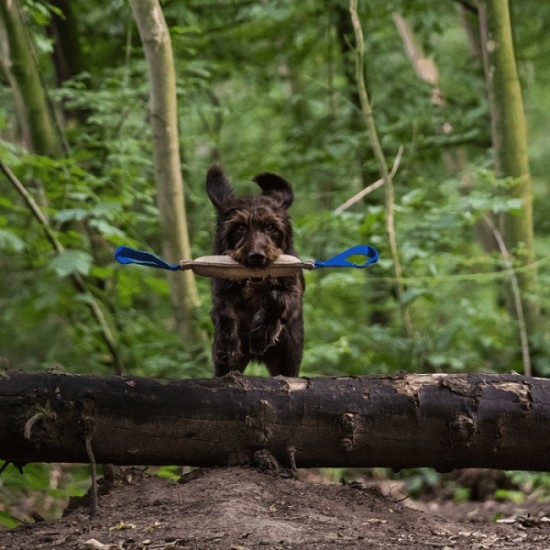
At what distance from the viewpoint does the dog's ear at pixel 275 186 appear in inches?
245

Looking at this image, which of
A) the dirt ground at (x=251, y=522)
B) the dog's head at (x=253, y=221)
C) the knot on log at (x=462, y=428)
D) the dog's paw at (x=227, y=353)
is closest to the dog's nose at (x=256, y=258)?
the dog's head at (x=253, y=221)

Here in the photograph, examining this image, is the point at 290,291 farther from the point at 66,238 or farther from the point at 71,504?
the point at 66,238

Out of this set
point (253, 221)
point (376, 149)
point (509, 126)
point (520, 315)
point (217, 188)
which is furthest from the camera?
point (509, 126)

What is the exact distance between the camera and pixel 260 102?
12.6 m

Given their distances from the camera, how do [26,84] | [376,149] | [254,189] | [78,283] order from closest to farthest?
[78,283]
[26,84]
[376,149]
[254,189]

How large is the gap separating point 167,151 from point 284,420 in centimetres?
370

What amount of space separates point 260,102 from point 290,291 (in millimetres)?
7244

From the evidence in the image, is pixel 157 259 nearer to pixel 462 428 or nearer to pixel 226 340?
pixel 226 340

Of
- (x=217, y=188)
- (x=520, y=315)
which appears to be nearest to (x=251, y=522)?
(x=217, y=188)

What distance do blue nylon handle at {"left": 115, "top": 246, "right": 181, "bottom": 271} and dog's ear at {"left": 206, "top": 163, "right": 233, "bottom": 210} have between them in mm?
827

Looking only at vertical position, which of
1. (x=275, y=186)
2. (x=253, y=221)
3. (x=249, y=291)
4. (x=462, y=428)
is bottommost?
(x=462, y=428)

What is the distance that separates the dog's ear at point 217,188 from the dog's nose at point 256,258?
72 centimetres

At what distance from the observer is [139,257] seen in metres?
5.46

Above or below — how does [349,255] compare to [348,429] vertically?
above
